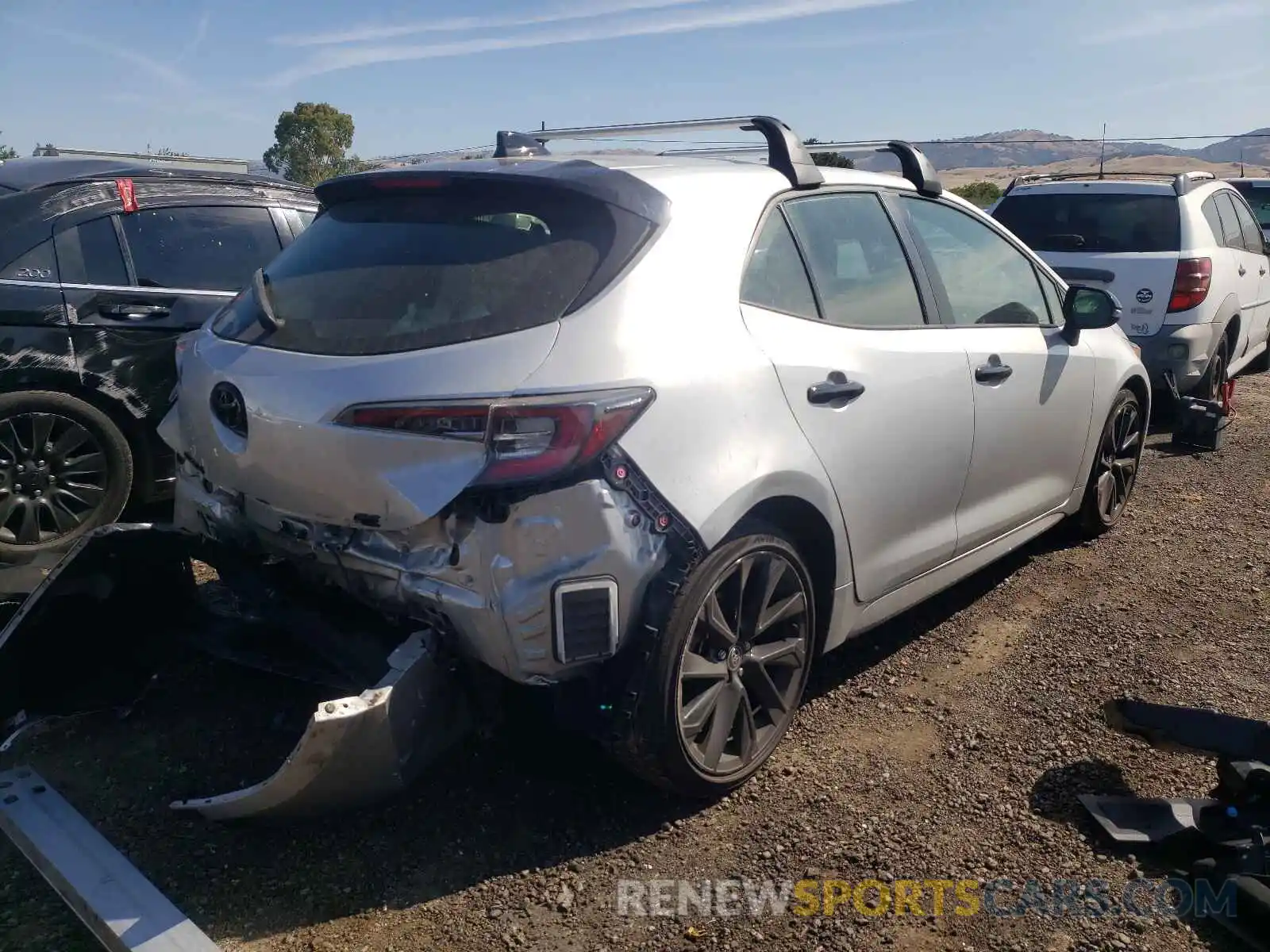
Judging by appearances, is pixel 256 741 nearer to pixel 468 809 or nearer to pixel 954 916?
pixel 468 809

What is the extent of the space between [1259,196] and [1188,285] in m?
8.44

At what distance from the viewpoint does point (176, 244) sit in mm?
5242

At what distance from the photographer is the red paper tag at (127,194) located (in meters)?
5.10

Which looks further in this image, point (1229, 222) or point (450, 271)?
point (1229, 222)

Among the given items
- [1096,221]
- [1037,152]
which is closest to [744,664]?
[1096,221]

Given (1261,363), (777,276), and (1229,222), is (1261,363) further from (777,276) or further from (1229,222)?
(777,276)

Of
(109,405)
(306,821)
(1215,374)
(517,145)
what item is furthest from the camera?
(1215,374)

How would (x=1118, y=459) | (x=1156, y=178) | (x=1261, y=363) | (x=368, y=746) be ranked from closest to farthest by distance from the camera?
(x=368, y=746) < (x=1118, y=459) < (x=1156, y=178) < (x=1261, y=363)

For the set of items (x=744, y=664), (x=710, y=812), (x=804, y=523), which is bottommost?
(x=710, y=812)

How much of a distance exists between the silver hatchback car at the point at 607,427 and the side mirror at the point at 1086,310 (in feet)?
3.22

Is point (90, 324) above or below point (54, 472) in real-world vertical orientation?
Answer: above

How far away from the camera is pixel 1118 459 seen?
5434 millimetres

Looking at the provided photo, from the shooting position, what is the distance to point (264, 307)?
3.10 meters

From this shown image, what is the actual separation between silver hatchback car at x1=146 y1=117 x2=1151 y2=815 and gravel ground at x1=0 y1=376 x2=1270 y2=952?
0.90 feet
